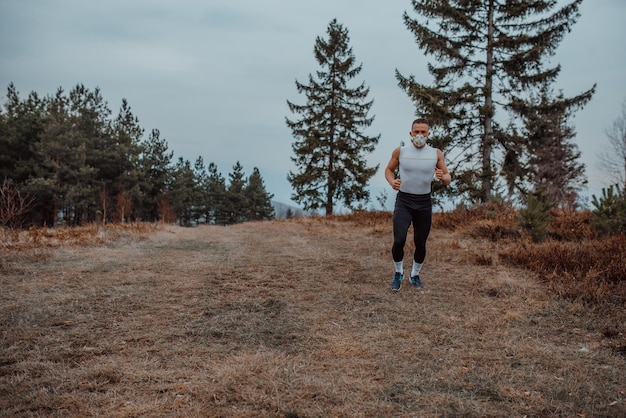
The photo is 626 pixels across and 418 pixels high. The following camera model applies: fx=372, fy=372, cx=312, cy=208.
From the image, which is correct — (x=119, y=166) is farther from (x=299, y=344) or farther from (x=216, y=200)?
(x=299, y=344)

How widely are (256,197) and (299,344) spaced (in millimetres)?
49261

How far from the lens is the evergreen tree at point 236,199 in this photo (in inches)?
1975

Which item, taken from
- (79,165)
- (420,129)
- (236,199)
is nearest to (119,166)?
(79,165)

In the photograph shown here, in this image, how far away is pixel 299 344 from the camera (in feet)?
11.4

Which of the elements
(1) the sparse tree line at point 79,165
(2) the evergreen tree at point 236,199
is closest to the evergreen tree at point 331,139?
(1) the sparse tree line at point 79,165

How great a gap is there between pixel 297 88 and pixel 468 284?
68.6 ft

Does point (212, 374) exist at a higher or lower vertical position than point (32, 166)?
lower

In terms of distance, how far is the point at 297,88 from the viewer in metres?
24.2

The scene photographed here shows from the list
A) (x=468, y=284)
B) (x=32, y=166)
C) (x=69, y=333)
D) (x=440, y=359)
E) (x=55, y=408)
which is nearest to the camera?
(x=55, y=408)

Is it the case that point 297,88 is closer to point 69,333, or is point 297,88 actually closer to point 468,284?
point 468,284

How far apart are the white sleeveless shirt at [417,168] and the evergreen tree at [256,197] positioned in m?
47.0

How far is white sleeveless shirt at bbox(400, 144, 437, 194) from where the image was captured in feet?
17.0

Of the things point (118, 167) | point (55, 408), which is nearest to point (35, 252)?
point (55, 408)

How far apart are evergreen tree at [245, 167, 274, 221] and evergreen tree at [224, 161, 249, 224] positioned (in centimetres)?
84
